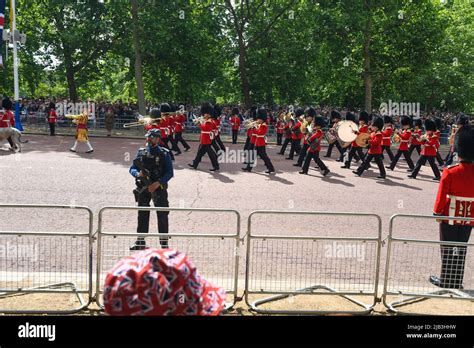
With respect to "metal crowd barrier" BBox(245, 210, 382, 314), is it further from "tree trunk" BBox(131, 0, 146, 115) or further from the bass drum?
"tree trunk" BBox(131, 0, 146, 115)

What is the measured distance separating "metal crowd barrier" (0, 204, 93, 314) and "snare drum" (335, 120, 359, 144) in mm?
Result: 11801

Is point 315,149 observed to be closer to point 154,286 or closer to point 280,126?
point 280,126

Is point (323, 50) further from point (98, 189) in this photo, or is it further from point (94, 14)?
point (98, 189)

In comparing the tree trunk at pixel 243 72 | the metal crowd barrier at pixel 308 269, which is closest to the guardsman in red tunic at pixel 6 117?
the metal crowd barrier at pixel 308 269

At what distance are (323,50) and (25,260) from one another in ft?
83.0

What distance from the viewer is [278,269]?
251 inches

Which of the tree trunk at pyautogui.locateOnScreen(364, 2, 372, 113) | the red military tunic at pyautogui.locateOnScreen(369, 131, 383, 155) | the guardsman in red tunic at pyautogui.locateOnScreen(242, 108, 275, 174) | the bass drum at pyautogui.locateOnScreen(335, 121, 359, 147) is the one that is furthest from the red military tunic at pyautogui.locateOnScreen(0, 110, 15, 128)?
the tree trunk at pyautogui.locateOnScreen(364, 2, 372, 113)

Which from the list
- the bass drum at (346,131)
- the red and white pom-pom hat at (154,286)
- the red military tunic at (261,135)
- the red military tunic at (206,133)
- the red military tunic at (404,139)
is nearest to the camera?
the red and white pom-pom hat at (154,286)

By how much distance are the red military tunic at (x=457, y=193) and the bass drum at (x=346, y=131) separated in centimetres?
1020

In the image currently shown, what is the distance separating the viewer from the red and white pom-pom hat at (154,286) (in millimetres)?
2303

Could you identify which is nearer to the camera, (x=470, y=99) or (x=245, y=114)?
(x=245, y=114)

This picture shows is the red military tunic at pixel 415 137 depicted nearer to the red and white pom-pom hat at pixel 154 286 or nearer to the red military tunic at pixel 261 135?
the red military tunic at pixel 261 135
